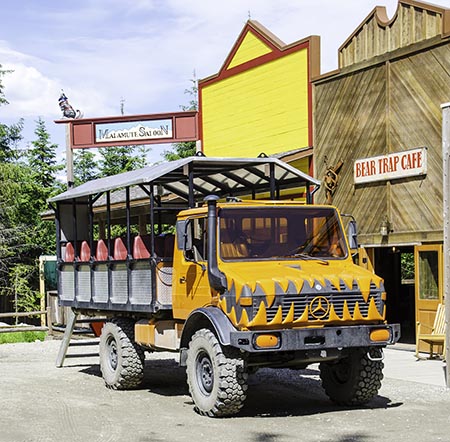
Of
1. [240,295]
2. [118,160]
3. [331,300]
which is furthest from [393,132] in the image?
[118,160]

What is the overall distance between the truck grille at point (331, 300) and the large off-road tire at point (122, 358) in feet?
11.4

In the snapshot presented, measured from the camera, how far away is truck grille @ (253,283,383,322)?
995 centimetres

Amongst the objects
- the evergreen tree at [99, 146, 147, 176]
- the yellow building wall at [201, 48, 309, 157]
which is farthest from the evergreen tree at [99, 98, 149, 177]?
the yellow building wall at [201, 48, 309, 157]

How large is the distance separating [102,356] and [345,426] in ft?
16.4

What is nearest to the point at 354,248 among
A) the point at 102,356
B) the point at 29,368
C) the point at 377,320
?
the point at 377,320

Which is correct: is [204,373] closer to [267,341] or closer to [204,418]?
[204,418]

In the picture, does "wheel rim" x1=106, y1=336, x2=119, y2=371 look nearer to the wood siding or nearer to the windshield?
the windshield

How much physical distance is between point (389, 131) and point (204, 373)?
8524 mm

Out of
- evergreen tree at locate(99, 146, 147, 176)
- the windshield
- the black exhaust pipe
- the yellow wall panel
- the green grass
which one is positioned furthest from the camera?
evergreen tree at locate(99, 146, 147, 176)

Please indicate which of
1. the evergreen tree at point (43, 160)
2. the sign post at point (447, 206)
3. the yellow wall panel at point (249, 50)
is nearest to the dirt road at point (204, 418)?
the sign post at point (447, 206)

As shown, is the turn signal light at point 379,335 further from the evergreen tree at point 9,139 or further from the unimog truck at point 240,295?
the evergreen tree at point 9,139

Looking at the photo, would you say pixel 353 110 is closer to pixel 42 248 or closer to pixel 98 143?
pixel 98 143

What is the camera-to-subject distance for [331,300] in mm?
10188

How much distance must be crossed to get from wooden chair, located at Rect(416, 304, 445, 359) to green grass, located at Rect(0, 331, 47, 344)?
10.8 meters
